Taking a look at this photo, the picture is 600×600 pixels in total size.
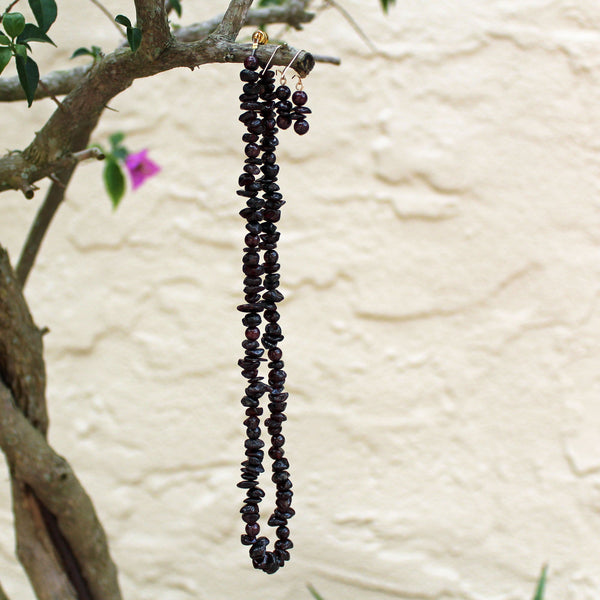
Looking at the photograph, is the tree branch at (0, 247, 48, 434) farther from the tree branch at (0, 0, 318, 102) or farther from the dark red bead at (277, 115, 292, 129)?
the dark red bead at (277, 115, 292, 129)

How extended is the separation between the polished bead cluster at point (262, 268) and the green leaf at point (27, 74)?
0.43 ft

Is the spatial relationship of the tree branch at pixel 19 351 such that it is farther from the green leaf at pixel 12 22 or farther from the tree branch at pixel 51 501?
the green leaf at pixel 12 22

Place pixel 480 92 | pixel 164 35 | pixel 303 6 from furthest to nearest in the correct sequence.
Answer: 1. pixel 480 92
2. pixel 303 6
3. pixel 164 35

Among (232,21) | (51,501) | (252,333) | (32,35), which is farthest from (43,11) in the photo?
(51,501)

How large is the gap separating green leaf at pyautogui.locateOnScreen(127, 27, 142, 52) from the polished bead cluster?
0.22ft

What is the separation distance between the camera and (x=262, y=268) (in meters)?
0.52

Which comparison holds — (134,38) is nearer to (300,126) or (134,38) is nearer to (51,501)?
(300,126)

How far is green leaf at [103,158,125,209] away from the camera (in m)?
0.66

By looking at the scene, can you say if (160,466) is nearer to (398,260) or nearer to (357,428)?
(357,428)

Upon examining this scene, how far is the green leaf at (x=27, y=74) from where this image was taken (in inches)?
18.5

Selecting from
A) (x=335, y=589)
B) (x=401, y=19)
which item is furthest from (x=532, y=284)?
(x=335, y=589)

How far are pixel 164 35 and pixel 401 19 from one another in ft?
1.97

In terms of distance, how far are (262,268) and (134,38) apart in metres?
0.16

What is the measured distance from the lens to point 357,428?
1.02 metres
